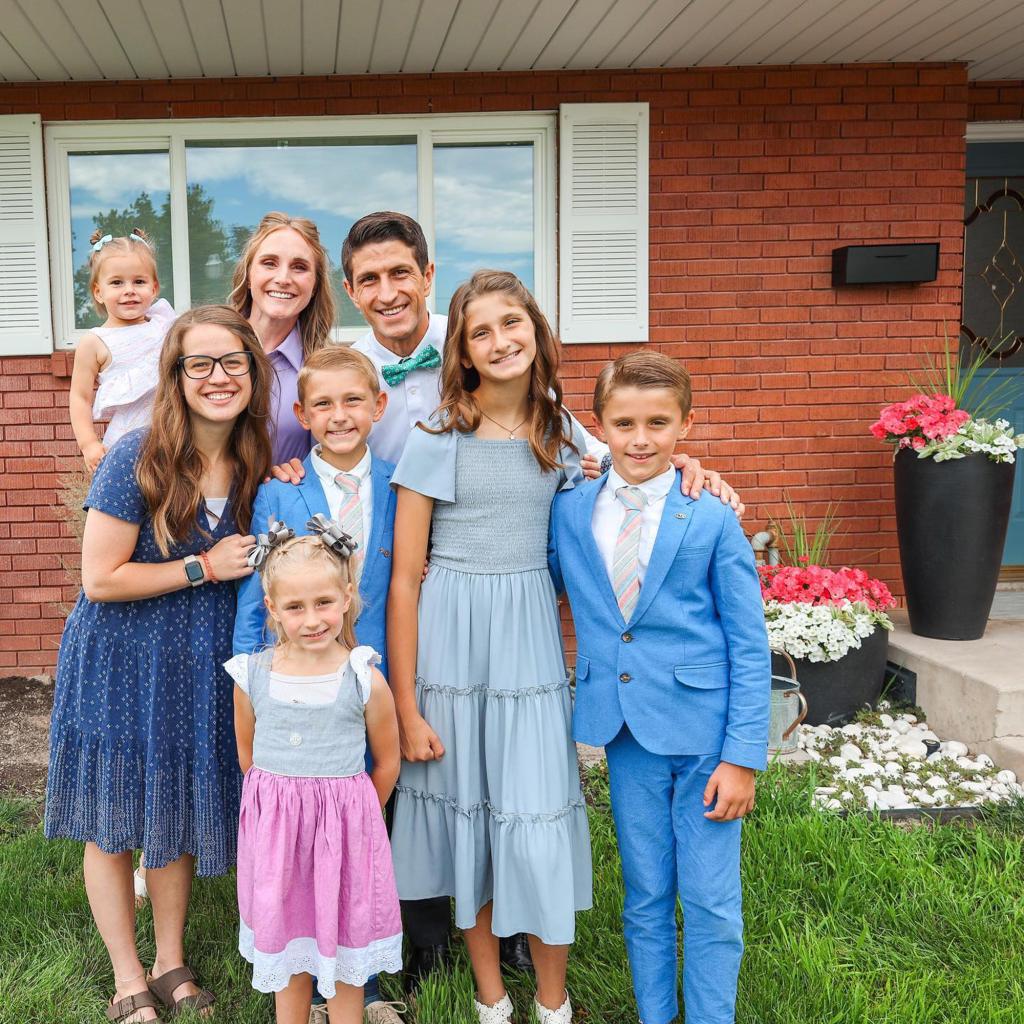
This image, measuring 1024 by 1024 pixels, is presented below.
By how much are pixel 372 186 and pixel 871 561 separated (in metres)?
3.72

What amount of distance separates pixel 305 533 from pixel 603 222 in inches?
146

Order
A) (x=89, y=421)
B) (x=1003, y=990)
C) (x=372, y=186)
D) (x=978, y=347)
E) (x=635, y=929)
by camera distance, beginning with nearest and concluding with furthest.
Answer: (x=635, y=929), (x=1003, y=990), (x=89, y=421), (x=372, y=186), (x=978, y=347)

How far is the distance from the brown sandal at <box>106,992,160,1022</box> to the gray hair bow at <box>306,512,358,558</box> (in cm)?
130

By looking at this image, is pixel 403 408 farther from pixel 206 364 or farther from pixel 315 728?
pixel 315 728

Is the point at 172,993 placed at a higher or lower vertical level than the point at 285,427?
lower

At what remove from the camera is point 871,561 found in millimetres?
5582

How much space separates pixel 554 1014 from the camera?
2.16m

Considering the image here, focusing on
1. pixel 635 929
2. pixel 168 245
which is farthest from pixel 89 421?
pixel 168 245

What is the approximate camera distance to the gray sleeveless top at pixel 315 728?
195 centimetres

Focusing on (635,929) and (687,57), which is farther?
(687,57)

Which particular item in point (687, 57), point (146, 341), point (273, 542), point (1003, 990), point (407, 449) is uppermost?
point (687, 57)

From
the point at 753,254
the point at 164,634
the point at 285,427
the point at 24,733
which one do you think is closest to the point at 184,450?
the point at 285,427

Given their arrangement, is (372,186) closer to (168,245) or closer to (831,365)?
(168,245)

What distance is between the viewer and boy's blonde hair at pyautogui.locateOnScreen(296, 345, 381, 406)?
6.93 feet
